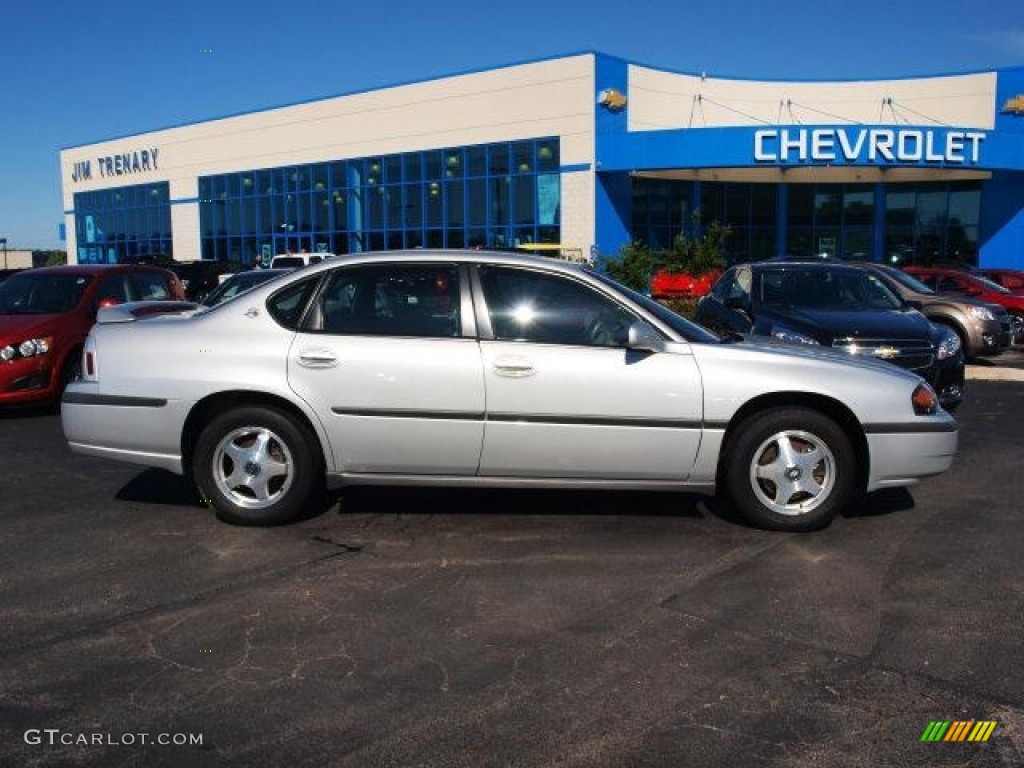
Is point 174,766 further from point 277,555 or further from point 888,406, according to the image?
point 888,406

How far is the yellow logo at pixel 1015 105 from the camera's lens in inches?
1123

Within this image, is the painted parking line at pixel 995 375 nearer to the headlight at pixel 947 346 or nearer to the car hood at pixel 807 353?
the headlight at pixel 947 346

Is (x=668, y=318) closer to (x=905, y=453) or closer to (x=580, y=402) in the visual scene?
(x=580, y=402)

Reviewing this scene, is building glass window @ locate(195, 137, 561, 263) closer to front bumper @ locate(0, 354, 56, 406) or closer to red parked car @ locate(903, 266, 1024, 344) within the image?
red parked car @ locate(903, 266, 1024, 344)

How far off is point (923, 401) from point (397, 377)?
3.00 meters

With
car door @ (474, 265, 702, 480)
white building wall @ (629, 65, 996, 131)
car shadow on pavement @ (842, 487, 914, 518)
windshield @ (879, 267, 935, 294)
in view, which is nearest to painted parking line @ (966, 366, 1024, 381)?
windshield @ (879, 267, 935, 294)

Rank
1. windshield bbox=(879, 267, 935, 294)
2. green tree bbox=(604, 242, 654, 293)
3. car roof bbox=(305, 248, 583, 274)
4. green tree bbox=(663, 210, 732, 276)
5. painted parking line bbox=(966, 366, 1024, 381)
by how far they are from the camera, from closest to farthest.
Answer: car roof bbox=(305, 248, 583, 274)
painted parking line bbox=(966, 366, 1024, 381)
windshield bbox=(879, 267, 935, 294)
green tree bbox=(663, 210, 732, 276)
green tree bbox=(604, 242, 654, 293)

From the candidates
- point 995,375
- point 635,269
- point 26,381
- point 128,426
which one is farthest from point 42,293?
point 635,269

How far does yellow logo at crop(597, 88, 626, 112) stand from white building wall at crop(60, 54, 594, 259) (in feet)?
1.16

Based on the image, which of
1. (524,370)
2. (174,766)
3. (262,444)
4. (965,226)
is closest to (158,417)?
(262,444)

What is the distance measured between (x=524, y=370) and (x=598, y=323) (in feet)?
1.72

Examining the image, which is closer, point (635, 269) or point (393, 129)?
point (635, 269)

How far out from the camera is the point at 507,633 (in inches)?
157

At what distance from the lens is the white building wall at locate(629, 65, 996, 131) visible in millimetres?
29812
